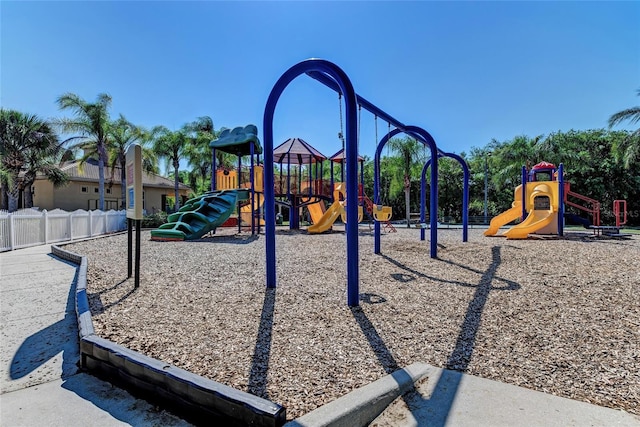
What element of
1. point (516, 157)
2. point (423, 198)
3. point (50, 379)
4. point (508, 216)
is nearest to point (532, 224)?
point (508, 216)

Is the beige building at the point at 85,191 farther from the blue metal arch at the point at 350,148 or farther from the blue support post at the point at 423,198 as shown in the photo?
the blue metal arch at the point at 350,148

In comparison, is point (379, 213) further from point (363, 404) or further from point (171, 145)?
point (171, 145)

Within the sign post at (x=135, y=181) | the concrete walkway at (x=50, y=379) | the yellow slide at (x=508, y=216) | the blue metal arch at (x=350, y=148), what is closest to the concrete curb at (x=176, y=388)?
the concrete walkway at (x=50, y=379)

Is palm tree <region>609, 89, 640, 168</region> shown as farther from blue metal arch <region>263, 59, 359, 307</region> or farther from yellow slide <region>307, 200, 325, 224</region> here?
blue metal arch <region>263, 59, 359, 307</region>

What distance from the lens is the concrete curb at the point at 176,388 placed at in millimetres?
2105

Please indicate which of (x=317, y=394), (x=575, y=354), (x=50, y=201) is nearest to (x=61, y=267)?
(x=317, y=394)

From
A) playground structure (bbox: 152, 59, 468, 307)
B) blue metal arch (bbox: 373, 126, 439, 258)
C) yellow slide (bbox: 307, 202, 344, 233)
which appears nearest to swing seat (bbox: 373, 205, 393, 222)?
playground structure (bbox: 152, 59, 468, 307)

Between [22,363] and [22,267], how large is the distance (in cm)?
654

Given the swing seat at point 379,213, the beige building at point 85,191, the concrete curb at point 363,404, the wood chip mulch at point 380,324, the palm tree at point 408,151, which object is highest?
the palm tree at point 408,151

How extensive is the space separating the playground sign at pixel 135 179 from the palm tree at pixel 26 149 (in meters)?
24.2

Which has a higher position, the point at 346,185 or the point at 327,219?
the point at 346,185

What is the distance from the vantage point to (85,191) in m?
29.0

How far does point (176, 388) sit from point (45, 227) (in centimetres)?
1399

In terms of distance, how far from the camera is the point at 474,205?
3562cm
